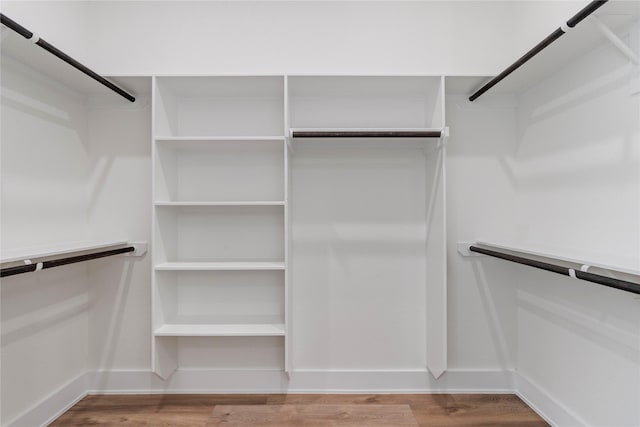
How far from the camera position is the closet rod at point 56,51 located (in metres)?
1.35

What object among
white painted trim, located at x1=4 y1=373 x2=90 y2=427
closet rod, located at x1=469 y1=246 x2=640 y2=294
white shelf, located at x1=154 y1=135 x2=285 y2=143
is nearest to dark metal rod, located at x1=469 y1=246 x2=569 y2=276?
closet rod, located at x1=469 y1=246 x2=640 y2=294

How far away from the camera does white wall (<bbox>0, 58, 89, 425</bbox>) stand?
5.47 feet

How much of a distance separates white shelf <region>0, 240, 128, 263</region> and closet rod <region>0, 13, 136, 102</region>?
878mm

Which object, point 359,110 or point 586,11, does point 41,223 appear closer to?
point 359,110

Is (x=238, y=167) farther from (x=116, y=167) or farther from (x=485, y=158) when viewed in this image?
(x=485, y=158)

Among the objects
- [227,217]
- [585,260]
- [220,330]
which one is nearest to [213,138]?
[227,217]

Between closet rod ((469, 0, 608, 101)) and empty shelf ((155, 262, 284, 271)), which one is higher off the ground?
Result: closet rod ((469, 0, 608, 101))

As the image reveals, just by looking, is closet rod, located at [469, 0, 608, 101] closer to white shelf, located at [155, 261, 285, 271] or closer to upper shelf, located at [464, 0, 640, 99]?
upper shelf, located at [464, 0, 640, 99]

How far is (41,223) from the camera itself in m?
1.84

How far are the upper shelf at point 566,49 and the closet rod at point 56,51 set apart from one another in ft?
6.26

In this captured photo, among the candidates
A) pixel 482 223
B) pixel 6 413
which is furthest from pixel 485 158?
pixel 6 413

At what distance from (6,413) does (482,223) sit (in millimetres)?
2690

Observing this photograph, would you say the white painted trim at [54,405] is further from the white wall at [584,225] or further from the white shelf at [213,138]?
the white wall at [584,225]

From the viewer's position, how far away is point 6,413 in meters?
1.64
